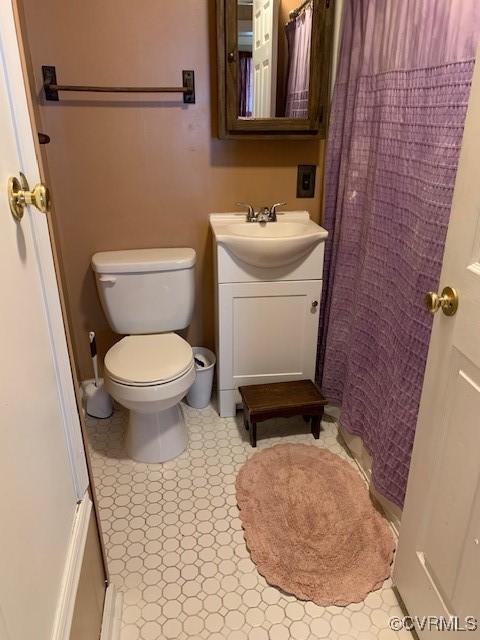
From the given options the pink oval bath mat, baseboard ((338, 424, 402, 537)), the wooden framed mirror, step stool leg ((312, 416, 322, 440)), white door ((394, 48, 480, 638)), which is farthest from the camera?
step stool leg ((312, 416, 322, 440))

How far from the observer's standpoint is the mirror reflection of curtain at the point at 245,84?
195 centimetres

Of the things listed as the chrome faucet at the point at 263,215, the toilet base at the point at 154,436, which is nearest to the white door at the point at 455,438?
the toilet base at the point at 154,436

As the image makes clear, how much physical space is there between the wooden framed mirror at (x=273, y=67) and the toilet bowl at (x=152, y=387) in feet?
3.14

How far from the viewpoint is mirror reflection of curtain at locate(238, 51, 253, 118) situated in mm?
1945

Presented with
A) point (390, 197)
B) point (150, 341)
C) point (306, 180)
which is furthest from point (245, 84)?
point (150, 341)

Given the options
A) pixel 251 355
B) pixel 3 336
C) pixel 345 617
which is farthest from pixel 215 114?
pixel 345 617

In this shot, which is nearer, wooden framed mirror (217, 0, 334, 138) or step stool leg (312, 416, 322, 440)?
wooden framed mirror (217, 0, 334, 138)

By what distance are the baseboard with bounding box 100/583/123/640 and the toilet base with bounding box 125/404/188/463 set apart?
23.5 inches

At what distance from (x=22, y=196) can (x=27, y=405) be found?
0.33 meters

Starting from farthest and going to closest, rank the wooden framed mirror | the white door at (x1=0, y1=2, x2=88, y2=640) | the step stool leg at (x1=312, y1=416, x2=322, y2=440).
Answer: the step stool leg at (x1=312, y1=416, x2=322, y2=440), the wooden framed mirror, the white door at (x1=0, y1=2, x2=88, y2=640)

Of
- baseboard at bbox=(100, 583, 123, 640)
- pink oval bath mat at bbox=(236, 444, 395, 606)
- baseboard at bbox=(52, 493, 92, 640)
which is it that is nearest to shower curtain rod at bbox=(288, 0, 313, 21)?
pink oval bath mat at bbox=(236, 444, 395, 606)

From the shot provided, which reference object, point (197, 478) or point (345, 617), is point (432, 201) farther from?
point (197, 478)

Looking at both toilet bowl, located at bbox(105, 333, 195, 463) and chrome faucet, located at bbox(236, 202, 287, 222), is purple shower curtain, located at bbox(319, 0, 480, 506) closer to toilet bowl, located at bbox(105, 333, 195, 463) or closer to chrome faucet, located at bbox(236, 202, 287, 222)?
chrome faucet, located at bbox(236, 202, 287, 222)

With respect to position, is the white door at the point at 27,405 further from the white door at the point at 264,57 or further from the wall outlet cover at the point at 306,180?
the wall outlet cover at the point at 306,180
